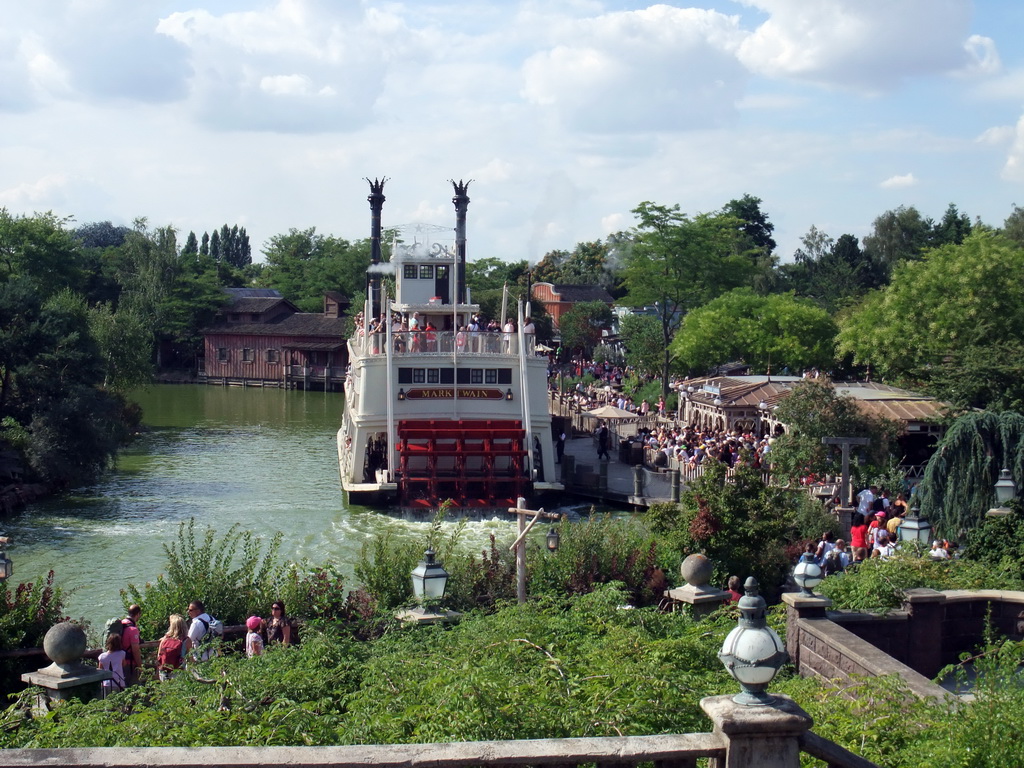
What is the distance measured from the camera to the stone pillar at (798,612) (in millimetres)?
10102

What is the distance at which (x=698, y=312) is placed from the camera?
48.9 meters

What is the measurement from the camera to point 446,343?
1227 inches

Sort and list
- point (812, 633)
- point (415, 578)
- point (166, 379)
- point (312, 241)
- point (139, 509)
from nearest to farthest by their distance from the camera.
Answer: point (812, 633)
point (415, 578)
point (139, 509)
point (166, 379)
point (312, 241)

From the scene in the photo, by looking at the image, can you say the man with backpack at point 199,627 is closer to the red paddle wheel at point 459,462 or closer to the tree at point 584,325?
the red paddle wheel at point 459,462

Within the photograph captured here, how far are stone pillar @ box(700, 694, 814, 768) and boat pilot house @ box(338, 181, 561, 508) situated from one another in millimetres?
24196

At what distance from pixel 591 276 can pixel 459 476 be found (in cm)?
8352

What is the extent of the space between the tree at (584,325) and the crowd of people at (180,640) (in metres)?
67.4

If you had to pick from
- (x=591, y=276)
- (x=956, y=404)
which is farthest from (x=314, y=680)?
(x=591, y=276)

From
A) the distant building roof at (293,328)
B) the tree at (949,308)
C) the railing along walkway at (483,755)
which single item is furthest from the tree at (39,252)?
the railing along walkway at (483,755)

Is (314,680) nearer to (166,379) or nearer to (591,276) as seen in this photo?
(166,379)

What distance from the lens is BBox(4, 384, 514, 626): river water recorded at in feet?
76.6

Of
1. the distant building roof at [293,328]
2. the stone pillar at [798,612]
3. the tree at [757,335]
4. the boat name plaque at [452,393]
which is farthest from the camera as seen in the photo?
the distant building roof at [293,328]

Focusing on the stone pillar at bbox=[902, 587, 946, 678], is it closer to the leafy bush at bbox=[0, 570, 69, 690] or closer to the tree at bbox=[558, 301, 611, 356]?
the leafy bush at bbox=[0, 570, 69, 690]

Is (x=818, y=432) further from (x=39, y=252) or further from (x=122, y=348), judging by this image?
(x=39, y=252)
